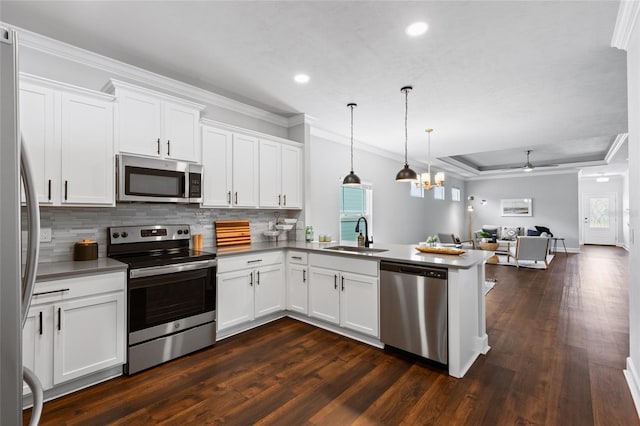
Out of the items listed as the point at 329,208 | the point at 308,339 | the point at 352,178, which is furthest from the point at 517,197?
the point at 308,339

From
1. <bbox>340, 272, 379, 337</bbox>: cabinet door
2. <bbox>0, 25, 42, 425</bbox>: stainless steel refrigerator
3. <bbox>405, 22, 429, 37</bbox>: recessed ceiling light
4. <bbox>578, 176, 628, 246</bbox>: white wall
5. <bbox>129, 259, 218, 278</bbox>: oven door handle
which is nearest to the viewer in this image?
<bbox>0, 25, 42, 425</bbox>: stainless steel refrigerator

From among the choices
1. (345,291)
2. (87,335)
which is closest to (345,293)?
(345,291)

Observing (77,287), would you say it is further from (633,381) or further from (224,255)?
(633,381)

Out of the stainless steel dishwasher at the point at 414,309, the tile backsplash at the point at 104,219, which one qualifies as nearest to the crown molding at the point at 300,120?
the tile backsplash at the point at 104,219

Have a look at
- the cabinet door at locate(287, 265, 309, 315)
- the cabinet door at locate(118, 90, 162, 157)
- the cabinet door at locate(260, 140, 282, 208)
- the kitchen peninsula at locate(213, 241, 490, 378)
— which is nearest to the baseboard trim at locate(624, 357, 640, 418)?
the kitchen peninsula at locate(213, 241, 490, 378)

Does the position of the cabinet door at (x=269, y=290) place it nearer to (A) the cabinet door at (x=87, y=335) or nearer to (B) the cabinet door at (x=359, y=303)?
(B) the cabinet door at (x=359, y=303)

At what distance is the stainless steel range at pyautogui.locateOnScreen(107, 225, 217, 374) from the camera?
2.56 metres

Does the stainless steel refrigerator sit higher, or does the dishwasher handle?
the stainless steel refrigerator

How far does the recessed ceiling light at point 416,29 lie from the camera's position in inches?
96.0

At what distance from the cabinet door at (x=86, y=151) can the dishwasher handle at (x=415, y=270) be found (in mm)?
2523

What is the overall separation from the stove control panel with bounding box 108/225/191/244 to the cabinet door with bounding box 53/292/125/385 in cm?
72

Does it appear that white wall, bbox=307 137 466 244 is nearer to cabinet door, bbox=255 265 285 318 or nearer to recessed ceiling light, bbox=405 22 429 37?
cabinet door, bbox=255 265 285 318

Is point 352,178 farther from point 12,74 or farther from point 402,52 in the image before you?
point 12,74

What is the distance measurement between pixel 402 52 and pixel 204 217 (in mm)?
2775
